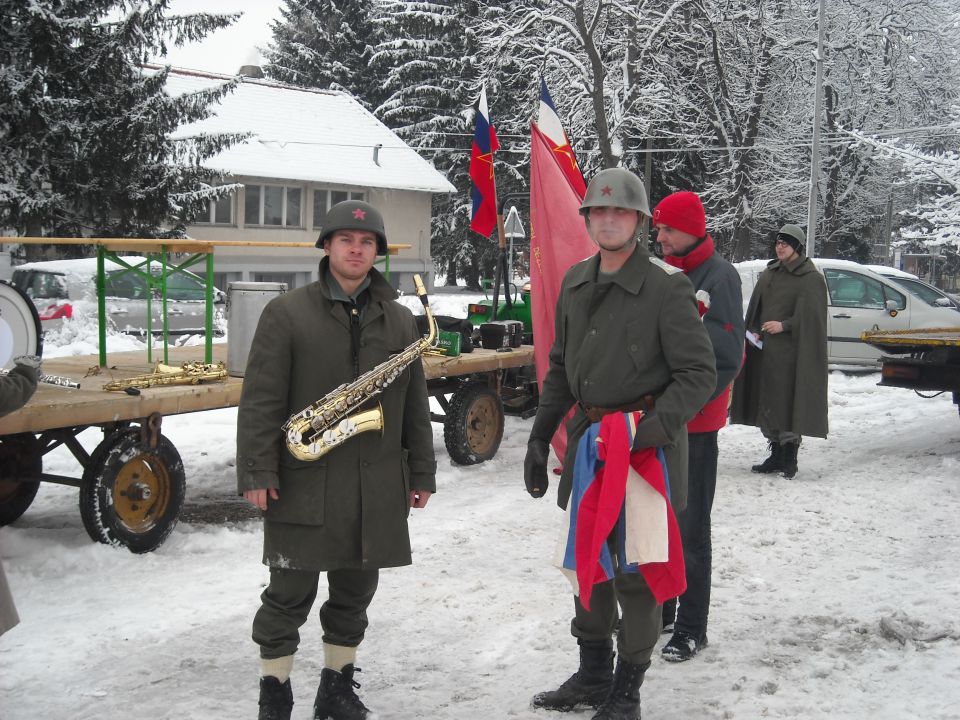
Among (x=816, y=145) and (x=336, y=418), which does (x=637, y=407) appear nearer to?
→ (x=336, y=418)

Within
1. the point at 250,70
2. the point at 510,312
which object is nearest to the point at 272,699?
the point at 510,312

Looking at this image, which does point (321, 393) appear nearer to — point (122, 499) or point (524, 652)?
point (524, 652)

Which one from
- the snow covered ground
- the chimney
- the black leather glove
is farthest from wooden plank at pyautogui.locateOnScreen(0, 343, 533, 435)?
the chimney

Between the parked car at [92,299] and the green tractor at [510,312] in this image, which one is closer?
the green tractor at [510,312]

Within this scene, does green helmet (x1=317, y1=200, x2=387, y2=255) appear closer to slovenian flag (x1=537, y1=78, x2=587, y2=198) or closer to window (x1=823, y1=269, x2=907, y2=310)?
slovenian flag (x1=537, y1=78, x2=587, y2=198)

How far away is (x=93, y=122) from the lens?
63.3 ft

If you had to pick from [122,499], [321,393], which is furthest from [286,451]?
[122,499]

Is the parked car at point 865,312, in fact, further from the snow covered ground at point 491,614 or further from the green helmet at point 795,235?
the snow covered ground at point 491,614

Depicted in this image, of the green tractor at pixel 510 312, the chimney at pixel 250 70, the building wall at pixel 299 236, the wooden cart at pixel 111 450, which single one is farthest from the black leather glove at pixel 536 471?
the chimney at pixel 250 70

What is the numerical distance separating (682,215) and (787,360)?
3988 millimetres

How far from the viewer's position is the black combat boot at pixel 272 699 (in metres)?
3.69

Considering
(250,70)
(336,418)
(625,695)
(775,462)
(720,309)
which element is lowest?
(625,695)

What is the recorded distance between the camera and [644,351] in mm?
3777

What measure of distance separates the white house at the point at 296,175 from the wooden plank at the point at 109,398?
70.8 feet
